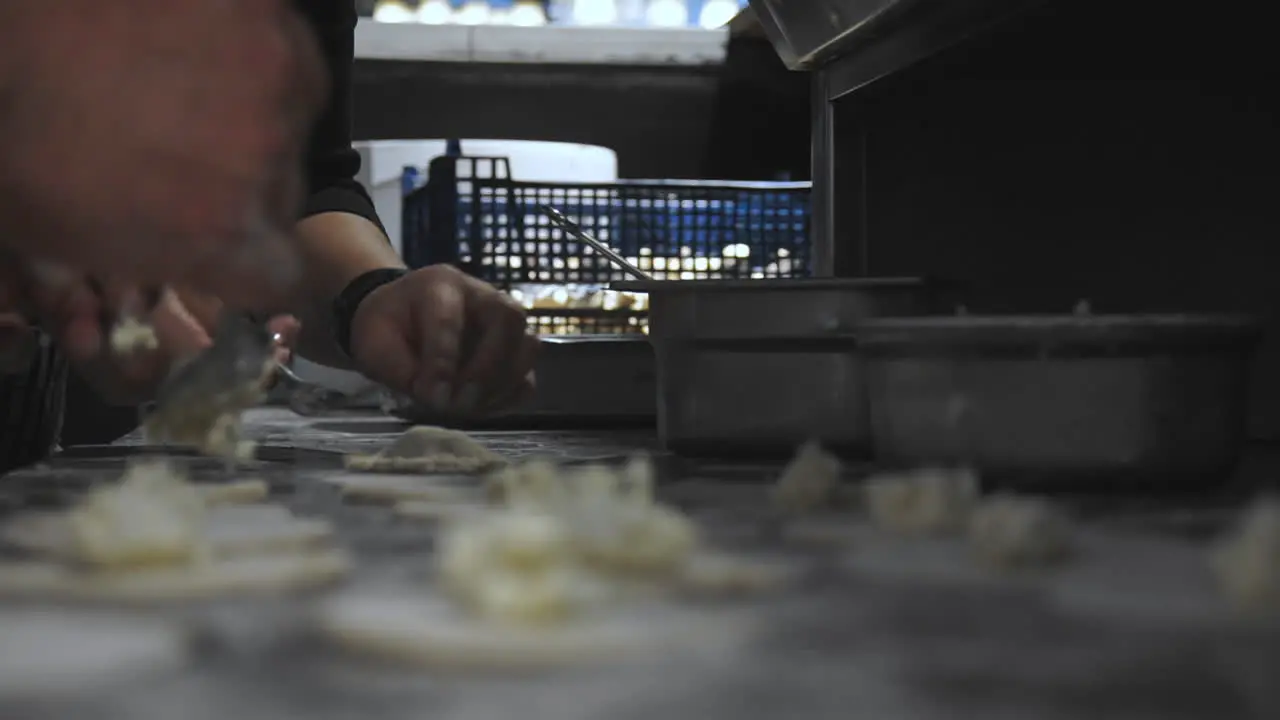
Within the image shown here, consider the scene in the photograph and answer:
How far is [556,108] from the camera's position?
308 centimetres

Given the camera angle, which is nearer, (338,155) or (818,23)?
(818,23)

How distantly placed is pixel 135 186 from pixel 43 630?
0.99ft

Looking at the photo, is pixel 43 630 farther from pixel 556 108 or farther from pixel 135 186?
pixel 556 108

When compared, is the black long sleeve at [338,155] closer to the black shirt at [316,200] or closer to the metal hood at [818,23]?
the black shirt at [316,200]

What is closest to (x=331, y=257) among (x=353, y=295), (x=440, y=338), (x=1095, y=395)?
(x=353, y=295)

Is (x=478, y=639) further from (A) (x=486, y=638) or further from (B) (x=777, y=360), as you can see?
(B) (x=777, y=360)

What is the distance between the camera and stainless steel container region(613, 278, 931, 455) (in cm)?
121

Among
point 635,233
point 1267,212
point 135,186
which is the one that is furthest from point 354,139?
point 135,186

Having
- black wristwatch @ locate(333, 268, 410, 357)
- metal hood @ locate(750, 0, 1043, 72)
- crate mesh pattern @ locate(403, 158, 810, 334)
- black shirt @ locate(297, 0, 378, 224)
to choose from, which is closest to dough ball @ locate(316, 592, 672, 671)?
metal hood @ locate(750, 0, 1043, 72)

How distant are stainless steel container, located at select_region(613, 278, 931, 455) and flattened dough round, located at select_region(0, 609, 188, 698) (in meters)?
0.76

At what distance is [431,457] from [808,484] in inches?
17.1

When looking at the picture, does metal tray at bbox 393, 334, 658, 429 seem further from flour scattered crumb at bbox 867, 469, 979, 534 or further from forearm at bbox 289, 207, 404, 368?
flour scattered crumb at bbox 867, 469, 979, 534

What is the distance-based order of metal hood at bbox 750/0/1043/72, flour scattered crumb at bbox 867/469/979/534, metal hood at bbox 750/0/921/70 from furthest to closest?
metal hood at bbox 750/0/921/70, metal hood at bbox 750/0/1043/72, flour scattered crumb at bbox 867/469/979/534

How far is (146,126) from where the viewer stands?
72 centimetres
